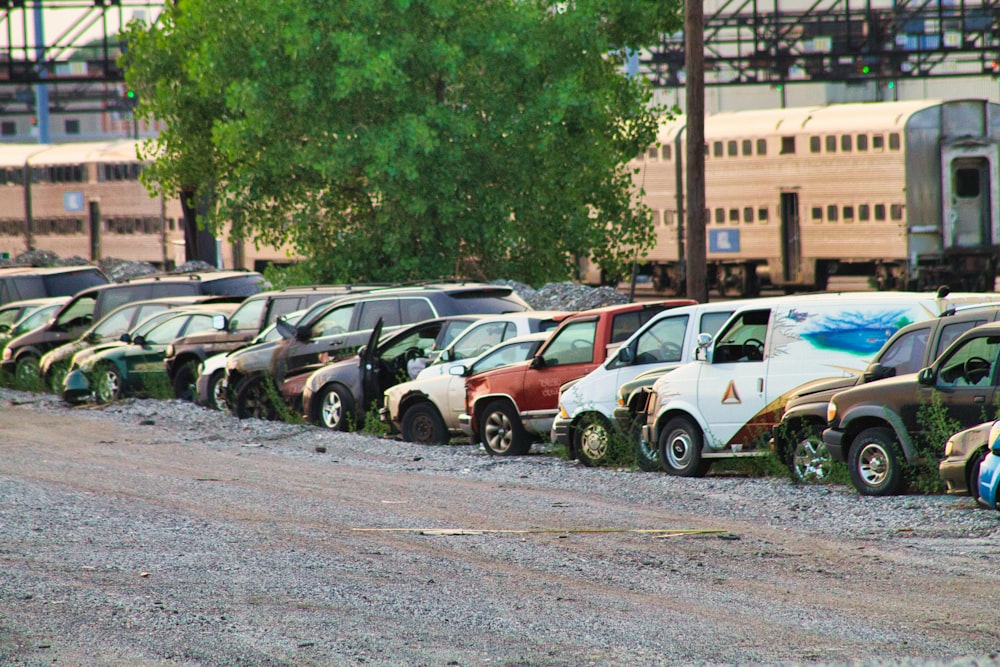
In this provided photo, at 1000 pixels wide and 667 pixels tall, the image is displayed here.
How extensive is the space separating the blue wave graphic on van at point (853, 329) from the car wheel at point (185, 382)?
13.1 m

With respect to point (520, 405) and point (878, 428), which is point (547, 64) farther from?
point (878, 428)

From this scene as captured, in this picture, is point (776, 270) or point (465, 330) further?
point (776, 270)

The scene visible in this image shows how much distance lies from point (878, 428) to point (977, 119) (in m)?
26.7

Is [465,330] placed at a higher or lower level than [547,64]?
lower

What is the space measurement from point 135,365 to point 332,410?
616 cm

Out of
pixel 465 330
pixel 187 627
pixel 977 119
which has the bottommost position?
pixel 187 627

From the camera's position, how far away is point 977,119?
38.0 meters

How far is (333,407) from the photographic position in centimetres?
2077

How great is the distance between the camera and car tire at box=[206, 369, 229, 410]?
23.6 m

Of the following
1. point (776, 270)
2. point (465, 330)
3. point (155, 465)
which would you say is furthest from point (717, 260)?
point (155, 465)

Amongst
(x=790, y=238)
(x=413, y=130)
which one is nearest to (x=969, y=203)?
(x=790, y=238)

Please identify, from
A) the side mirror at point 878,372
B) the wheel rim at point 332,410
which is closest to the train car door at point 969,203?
the wheel rim at point 332,410

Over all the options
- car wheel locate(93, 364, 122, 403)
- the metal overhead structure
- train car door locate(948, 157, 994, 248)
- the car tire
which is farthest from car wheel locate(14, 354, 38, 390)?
the metal overhead structure

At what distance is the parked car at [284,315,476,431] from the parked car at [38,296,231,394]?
7.18 m
